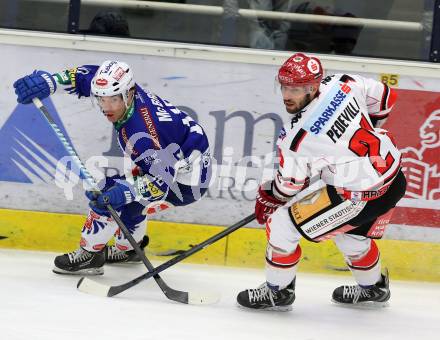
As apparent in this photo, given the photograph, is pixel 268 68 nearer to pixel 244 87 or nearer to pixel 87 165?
pixel 244 87

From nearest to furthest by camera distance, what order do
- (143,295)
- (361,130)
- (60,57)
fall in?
(361,130), (143,295), (60,57)

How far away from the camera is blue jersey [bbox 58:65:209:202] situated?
3.81 m

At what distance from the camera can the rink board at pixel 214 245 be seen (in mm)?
4465

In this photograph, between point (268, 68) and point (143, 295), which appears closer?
point (143, 295)

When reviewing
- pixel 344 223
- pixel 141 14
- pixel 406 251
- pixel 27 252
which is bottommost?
pixel 27 252

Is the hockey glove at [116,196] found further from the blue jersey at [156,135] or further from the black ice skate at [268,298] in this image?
the black ice skate at [268,298]

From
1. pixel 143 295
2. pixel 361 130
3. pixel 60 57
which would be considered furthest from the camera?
pixel 60 57

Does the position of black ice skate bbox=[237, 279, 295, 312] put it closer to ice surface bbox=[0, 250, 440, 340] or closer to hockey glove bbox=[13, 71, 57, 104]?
ice surface bbox=[0, 250, 440, 340]

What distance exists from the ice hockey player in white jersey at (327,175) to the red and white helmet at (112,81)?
0.68 meters

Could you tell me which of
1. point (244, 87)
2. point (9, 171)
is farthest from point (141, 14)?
point (9, 171)

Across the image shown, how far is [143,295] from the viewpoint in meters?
3.86

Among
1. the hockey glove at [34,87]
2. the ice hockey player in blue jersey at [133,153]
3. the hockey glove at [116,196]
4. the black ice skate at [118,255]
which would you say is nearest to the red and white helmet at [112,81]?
the ice hockey player in blue jersey at [133,153]

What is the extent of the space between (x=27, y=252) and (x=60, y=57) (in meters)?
0.97

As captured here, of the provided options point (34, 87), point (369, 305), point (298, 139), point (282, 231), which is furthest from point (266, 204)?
point (34, 87)
